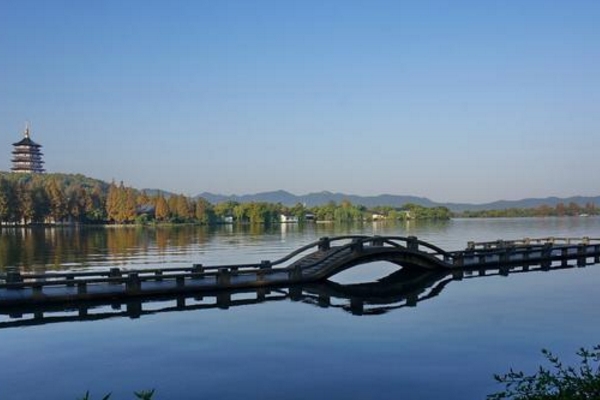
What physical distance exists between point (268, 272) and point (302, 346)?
11.2 meters

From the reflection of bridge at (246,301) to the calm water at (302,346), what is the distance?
18 centimetres

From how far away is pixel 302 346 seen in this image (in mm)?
16500

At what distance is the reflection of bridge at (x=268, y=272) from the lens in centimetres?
2292

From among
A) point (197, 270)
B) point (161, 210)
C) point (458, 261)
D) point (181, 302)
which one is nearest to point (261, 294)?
point (197, 270)

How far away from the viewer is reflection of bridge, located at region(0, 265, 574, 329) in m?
20.8

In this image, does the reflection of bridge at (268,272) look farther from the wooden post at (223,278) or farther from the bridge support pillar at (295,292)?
the bridge support pillar at (295,292)

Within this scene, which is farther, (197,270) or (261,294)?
(197,270)

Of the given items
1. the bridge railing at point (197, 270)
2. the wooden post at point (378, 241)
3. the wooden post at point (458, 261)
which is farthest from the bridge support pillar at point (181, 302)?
the wooden post at point (458, 261)

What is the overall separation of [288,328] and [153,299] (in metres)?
7.79

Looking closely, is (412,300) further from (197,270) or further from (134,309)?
(134,309)

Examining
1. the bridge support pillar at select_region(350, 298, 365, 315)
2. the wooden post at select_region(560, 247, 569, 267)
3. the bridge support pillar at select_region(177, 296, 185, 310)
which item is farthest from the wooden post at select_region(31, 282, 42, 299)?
the wooden post at select_region(560, 247, 569, 267)

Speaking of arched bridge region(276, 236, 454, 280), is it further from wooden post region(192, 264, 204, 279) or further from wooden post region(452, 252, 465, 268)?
wooden post region(192, 264, 204, 279)

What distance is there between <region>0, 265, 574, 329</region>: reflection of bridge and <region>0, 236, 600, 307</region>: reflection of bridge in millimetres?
319

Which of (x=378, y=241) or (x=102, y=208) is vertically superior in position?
(x=102, y=208)
